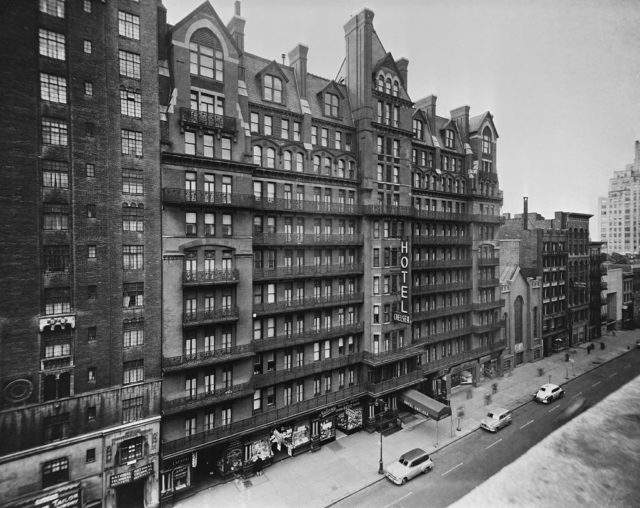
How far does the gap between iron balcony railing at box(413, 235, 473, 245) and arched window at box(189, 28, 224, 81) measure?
27.5 meters

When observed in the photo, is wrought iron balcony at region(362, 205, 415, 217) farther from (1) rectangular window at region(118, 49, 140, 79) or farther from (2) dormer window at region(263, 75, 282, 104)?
(1) rectangular window at region(118, 49, 140, 79)

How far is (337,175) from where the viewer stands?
36.0 metres

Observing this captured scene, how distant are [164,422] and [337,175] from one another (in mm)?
27064

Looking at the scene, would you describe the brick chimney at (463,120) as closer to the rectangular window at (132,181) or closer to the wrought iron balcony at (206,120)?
the wrought iron balcony at (206,120)

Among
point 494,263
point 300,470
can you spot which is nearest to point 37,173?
point 300,470

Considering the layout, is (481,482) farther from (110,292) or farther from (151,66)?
(151,66)

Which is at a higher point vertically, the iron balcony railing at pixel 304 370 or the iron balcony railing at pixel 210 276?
the iron balcony railing at pixel 210 276

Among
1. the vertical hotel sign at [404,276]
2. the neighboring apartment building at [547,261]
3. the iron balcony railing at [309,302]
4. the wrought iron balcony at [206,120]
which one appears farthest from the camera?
the neighboring apartment building at [547,261]

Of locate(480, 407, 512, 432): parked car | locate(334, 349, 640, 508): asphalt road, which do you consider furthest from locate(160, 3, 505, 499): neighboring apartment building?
locate(480, 407, 512, 432): parked car

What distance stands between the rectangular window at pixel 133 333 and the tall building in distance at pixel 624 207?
31671 millimetres

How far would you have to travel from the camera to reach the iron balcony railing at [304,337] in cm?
3058

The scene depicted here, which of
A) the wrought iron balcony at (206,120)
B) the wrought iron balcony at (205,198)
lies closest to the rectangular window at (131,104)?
the wrought iron balcony at (206,120)

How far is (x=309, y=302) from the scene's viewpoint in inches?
1305

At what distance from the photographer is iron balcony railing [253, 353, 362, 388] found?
30.6 meters
